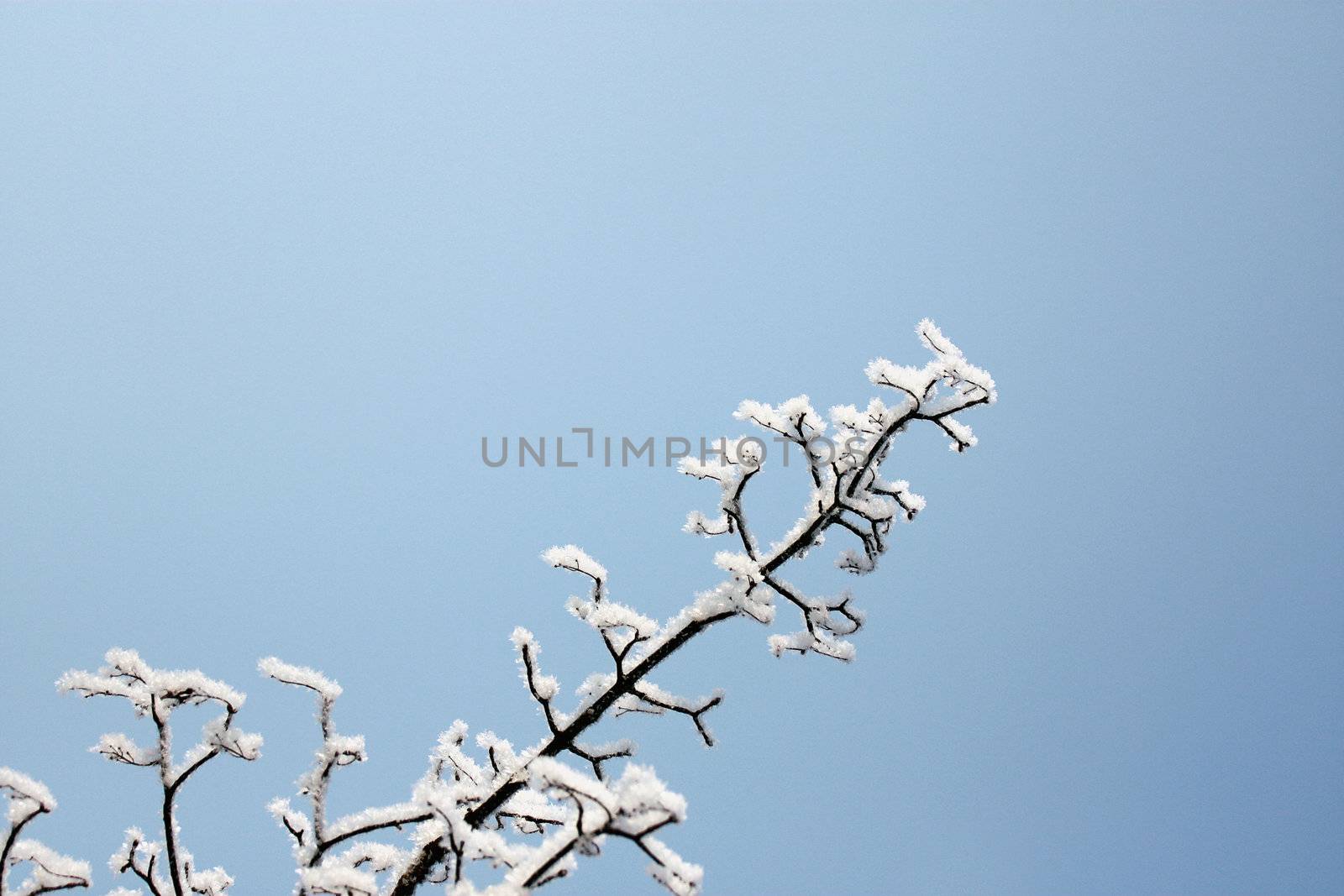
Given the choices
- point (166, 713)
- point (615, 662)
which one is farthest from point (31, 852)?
point (615, 662)

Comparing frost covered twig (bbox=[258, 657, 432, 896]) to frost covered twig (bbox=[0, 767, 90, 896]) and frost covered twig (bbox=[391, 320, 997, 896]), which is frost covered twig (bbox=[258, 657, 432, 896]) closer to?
frost covered twig (bbox=[391, 320, 997, 896])

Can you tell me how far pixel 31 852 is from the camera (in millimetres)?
3252

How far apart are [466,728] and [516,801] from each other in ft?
2.69

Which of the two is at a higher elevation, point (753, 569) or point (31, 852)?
point (753, 569)

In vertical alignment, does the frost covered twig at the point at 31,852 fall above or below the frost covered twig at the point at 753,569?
below

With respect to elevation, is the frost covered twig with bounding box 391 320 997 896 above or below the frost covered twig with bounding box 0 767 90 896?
above

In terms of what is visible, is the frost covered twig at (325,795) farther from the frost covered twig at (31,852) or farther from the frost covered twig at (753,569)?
the frost covered twig at (31,852)

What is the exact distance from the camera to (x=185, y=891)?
3.40 metres

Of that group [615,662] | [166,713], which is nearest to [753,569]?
[615,662]

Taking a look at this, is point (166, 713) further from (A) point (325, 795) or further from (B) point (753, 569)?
(B) point (753, 569)

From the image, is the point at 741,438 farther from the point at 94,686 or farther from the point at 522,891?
the point at 94,686

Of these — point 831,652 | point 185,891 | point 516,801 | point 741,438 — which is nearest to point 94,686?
point 185,891

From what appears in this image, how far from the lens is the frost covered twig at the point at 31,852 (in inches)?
117

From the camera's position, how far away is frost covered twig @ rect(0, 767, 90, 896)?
2969 mm
